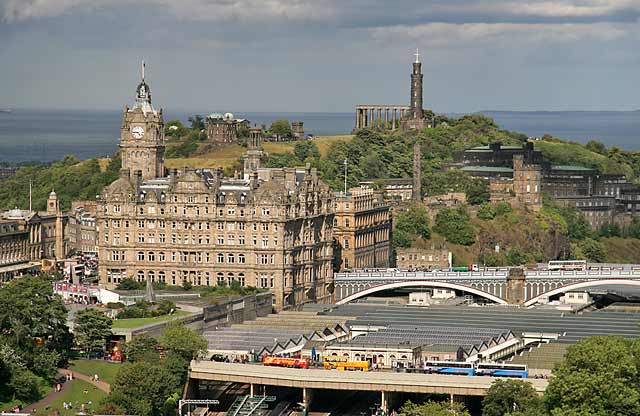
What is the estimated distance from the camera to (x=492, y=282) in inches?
6334

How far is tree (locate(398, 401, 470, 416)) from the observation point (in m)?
110

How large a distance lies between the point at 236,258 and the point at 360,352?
28619 millimetres

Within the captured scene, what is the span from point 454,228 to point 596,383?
91472mm

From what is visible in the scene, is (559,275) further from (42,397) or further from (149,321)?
(42,397)

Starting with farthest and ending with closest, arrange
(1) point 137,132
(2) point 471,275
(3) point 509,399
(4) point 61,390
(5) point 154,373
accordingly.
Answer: (1) point 137,132, (2) point 471,275, (4) point 61,390, (5) point 154,373, (3) point 509,399

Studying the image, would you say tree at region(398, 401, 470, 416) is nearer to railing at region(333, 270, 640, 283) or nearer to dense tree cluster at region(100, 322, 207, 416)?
dense tree cluster at region(100, 322, 207, 416)

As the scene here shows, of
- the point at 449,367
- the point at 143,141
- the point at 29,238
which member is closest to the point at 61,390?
the point at 449,367

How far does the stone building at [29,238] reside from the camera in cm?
15438

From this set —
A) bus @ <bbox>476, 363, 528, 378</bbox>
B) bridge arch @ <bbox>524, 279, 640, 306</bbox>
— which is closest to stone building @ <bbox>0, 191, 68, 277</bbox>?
bridge arch @ <bbox>524, 279, 640, 306</bbox>

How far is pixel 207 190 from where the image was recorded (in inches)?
5974

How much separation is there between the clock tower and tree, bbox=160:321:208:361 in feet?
127

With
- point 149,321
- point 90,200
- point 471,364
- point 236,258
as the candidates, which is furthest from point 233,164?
point 471,364

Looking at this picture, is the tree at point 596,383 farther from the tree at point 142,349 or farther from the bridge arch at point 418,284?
the bridge arch at point 418,284

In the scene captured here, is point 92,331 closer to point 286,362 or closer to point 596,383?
point 286,362
